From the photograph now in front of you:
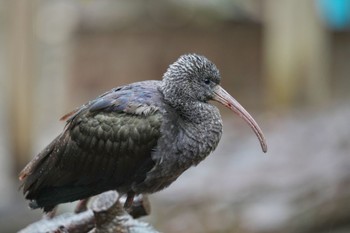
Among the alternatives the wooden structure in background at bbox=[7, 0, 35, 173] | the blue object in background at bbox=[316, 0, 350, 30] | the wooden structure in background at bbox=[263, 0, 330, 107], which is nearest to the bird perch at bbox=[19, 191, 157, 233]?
the wooden structure in background at bbox=[7, 0, 35, 173]

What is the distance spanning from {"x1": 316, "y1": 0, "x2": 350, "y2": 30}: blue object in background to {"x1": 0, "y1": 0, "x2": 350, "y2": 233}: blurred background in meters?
0.02

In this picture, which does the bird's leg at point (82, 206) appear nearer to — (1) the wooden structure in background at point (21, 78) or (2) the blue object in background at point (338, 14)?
(1) the wooden structure in background at point (21, 78)

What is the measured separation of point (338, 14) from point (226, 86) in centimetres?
166

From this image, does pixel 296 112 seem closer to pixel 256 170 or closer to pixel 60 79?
pixel 256 170

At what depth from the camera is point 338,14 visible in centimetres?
1243

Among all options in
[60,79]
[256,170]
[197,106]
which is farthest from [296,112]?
[197,106]

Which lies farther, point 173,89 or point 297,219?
point 297,219

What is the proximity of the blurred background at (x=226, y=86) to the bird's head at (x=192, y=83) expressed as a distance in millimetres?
2473

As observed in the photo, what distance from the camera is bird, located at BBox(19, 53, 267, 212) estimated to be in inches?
181

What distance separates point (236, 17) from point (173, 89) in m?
8.04

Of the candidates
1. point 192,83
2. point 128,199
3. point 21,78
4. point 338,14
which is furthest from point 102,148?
point 338,14

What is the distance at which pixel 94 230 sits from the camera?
4.74 m

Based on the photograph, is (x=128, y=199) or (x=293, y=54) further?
(x=293, y=54)

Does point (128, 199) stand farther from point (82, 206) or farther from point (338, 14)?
point (338, 14)
